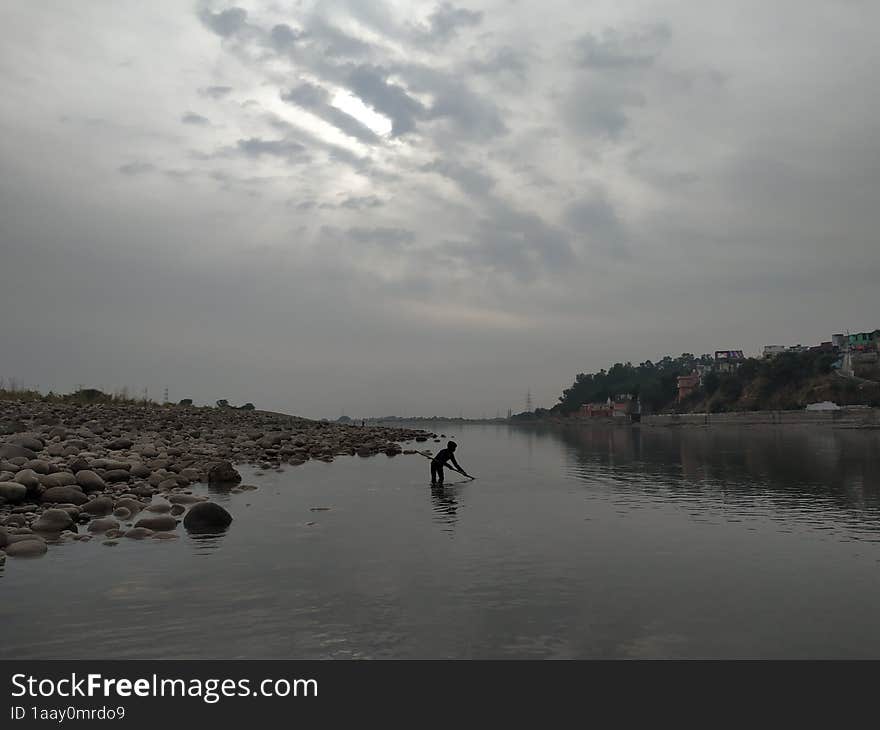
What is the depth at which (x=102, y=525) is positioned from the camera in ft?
43.9

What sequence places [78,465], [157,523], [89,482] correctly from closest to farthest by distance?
[157,523] < [89,482] < [78,465]

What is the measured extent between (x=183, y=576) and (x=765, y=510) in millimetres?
15180

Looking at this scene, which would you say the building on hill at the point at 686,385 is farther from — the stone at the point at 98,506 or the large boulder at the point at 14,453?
the stone at the point at 98,506

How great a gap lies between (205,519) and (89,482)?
449 cm

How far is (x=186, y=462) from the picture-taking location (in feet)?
80.5

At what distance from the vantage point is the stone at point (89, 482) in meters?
16.5

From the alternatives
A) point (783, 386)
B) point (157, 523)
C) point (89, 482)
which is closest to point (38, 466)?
point (89, 482)

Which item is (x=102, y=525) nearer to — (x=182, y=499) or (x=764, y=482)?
(x=182, y=499)

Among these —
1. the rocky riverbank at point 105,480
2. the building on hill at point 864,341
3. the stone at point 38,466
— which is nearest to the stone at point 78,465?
the rocky riverbank at point 105,480

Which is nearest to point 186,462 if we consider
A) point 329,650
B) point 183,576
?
point 183,576

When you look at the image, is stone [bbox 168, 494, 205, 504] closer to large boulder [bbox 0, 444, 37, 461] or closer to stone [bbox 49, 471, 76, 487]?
stone [bbox 49, 471, 76, 487]

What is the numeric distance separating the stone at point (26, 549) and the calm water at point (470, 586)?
0.23 m

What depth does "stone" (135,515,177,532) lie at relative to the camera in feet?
44.1
